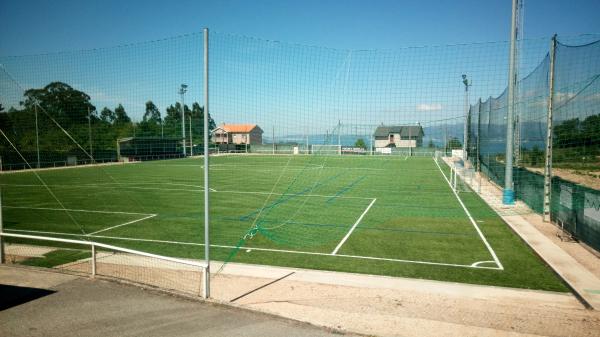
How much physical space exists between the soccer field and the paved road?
9.47ft

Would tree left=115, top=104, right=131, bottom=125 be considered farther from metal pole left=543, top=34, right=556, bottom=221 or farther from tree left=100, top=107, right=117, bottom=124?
metal pole left=543, top=34, right=556, bottom=221

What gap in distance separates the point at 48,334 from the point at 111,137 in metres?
13.2

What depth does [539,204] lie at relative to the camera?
13.4 m

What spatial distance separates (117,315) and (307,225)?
24.4ft

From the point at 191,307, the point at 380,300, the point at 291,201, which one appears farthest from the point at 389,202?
the point at 191,307

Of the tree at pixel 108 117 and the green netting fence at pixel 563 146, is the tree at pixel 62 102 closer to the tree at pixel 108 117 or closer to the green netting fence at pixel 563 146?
the tree at pixel 108 117

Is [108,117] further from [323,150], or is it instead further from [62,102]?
[323,150]

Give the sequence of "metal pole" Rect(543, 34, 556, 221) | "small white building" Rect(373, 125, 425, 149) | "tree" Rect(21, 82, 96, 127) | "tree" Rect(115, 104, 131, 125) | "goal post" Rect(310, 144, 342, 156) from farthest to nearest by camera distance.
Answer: "small white building" Rect(373, 125, 425, 149) → "goal post" Rect(310, 144, 342, 156) → "tree" Rect(115, 104, 131, 125) → "metal pole" Rect(543, 34, 556, 221) → "tree" Rect(21, 82, 96, 127)

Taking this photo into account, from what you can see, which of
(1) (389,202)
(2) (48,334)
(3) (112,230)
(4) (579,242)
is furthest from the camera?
(1) (389,202)

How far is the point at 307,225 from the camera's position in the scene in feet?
40.0

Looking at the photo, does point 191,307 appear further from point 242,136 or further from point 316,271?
point 242,136

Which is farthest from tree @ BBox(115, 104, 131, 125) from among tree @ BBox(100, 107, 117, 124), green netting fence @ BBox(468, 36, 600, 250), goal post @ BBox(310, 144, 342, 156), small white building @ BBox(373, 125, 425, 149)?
small white building @ BBox(373, 125, 425, 149)

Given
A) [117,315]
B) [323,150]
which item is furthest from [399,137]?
[117,315]

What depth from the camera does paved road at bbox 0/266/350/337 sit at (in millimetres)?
4879
